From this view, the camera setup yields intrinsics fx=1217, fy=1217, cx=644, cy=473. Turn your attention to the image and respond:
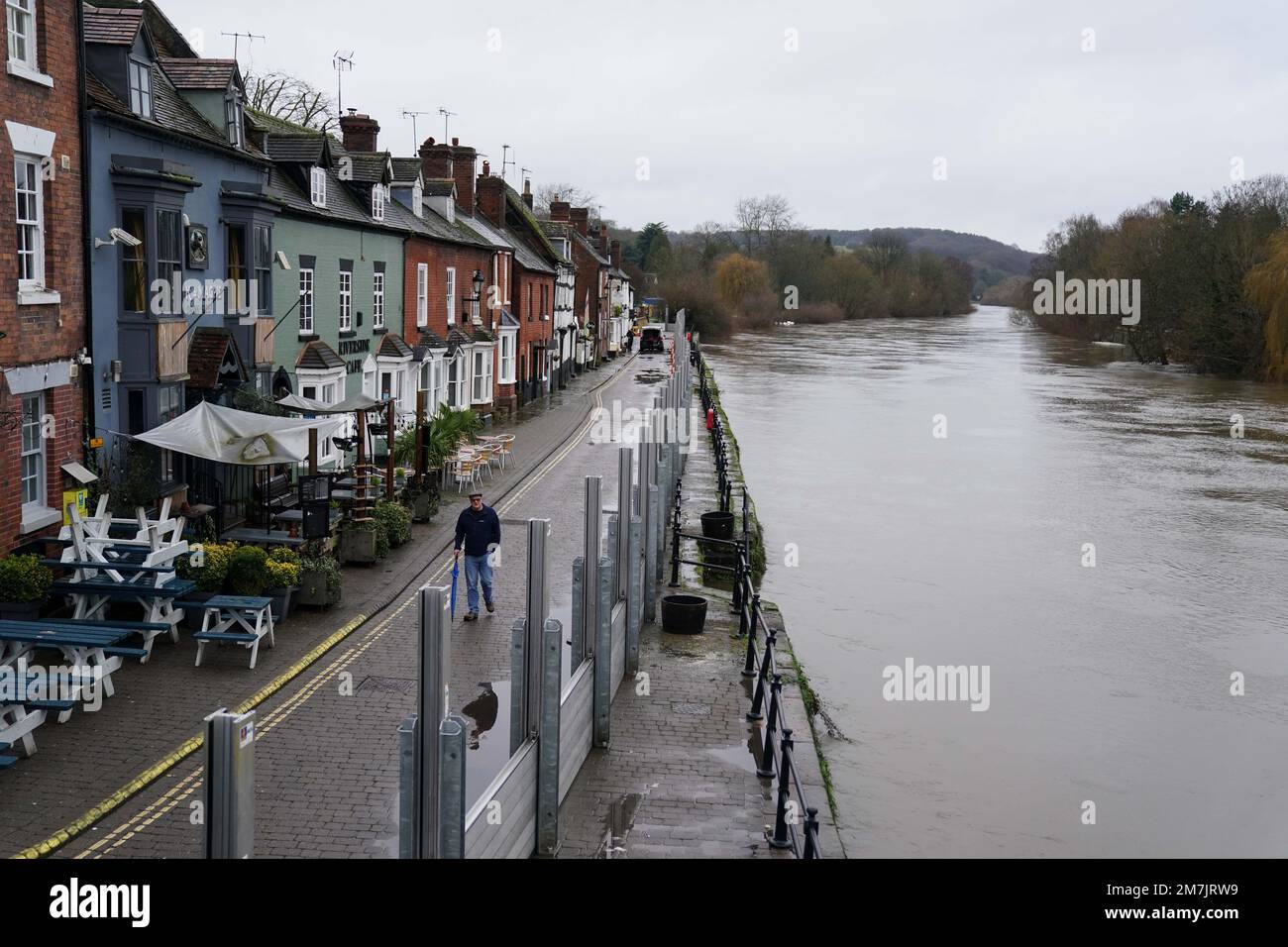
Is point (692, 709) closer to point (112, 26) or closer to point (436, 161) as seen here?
point (112, 26)

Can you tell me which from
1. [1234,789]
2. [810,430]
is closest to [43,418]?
A: [1234,789]

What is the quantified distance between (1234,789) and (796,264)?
13108cm

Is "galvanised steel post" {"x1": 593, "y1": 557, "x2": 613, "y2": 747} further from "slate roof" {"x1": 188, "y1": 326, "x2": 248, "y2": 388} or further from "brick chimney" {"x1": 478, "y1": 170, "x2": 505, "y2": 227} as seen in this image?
"brick chimney" {"x1": 478, "y1": 170, "x2": 505, "y2": 227}

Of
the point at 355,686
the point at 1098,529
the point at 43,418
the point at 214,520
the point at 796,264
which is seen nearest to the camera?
the point at 355,686

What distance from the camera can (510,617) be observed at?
1589 cm

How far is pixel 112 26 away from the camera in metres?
16.7

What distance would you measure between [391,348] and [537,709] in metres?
22.2

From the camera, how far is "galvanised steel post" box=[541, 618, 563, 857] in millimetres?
9219

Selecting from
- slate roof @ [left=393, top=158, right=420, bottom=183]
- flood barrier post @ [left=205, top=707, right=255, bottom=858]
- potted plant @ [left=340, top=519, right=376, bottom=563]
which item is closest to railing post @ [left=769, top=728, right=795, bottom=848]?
flood barrier post @ [left=205, top=707, right=255, bottom=858]

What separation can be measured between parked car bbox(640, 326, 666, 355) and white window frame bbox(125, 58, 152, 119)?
67283 mm

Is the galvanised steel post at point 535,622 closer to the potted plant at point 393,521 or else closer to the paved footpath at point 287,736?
the paved footpath at point 287,736

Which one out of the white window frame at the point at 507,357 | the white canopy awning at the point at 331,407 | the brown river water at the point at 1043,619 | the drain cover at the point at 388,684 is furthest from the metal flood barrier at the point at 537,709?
the white window frame at the point at 507,357

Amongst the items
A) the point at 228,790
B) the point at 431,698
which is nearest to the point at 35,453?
the point at 431,698
